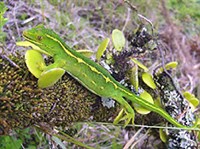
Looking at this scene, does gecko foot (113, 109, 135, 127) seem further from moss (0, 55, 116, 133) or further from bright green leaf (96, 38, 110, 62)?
bright green leaf (96, 38, 110, 62)

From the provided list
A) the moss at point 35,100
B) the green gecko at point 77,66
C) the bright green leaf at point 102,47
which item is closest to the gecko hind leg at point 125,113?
the green gecko at point 77,66

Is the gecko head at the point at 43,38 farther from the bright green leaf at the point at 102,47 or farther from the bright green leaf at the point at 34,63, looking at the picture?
the bright green leaf at the point at 102,47

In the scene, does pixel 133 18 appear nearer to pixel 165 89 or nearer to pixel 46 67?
pixel 165 89

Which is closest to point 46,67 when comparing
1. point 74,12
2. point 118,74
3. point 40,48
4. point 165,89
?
point 40,48

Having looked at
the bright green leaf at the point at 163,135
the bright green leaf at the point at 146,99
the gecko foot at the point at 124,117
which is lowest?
the bright green leaf at the point at 163,135

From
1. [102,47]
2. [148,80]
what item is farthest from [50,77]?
[148,80]
